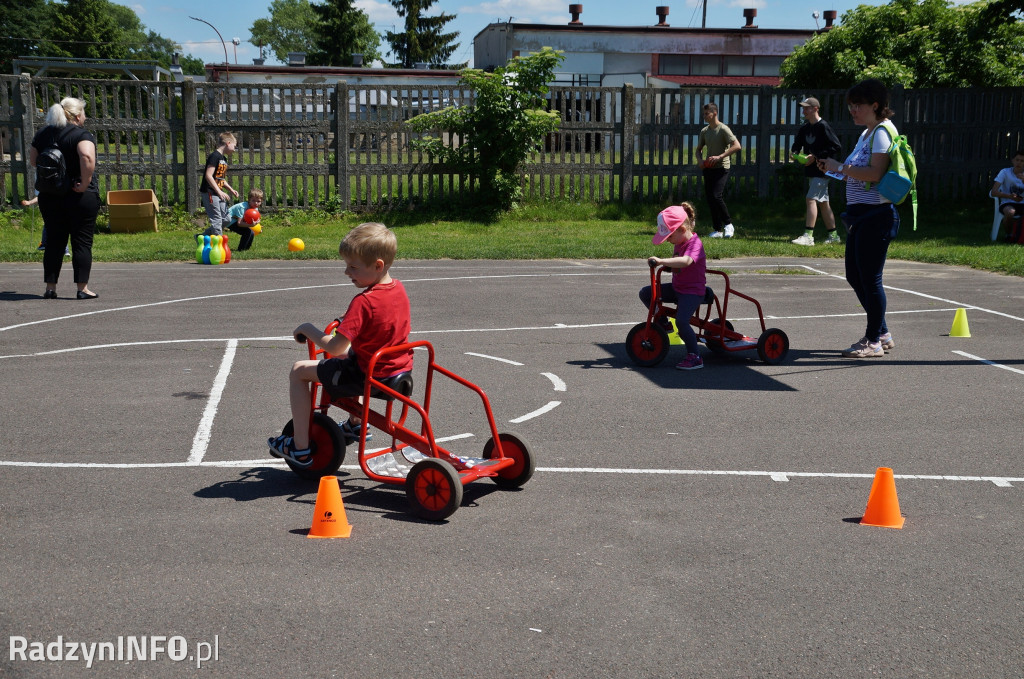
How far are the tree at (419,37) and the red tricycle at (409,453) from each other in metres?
79.9

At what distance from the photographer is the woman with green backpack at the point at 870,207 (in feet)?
29.6

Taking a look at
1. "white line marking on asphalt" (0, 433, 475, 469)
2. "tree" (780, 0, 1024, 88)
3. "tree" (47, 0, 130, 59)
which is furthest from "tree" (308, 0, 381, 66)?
"white line marking on asphalt" (0, 433, 475, 469)

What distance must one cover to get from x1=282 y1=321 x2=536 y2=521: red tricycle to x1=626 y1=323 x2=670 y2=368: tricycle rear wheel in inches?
134

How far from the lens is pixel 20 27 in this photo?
86562 mm

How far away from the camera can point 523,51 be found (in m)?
59.6

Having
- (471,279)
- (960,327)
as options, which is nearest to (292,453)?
(960,327)

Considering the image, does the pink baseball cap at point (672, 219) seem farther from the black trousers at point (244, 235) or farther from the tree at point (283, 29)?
the tree at point (283, 29)

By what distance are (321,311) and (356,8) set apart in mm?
75768

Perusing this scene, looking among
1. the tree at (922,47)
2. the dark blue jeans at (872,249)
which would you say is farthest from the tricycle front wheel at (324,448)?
the tree at (922,47)

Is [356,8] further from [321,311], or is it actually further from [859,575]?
[859,575]

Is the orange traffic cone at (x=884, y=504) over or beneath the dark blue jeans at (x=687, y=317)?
beneath

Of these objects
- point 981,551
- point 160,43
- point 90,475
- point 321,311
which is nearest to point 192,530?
point 90,475

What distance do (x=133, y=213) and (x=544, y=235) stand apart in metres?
7.28

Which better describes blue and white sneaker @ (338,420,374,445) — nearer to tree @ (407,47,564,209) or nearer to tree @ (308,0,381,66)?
tree @ (407,47,564,209)
